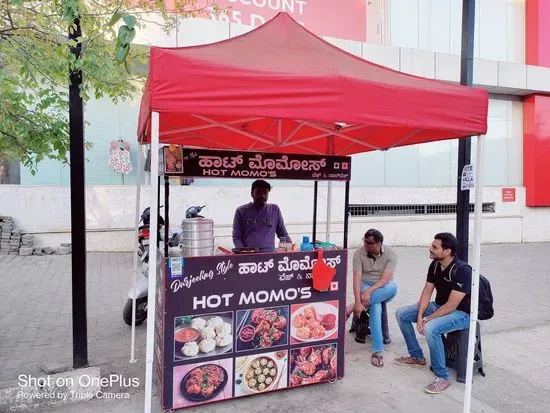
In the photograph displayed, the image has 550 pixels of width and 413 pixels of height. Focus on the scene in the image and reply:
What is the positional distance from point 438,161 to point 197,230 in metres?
10.7

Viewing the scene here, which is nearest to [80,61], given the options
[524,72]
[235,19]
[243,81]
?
[243,81]

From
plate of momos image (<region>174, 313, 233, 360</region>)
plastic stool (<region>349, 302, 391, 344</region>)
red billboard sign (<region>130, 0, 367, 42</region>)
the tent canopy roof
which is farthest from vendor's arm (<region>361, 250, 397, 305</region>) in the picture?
red billboard sign (<region>130, 0, 367, 42</region>)

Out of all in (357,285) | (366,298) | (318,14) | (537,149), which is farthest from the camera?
(537,149)

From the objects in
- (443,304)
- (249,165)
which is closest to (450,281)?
(443,304)

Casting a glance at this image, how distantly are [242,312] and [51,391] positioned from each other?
161 cm

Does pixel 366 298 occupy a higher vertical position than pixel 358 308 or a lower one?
higher

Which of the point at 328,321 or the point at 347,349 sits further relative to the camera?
the point at 347,349

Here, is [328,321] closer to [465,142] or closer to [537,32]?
[465,142]

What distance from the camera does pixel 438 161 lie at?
12.5 metres

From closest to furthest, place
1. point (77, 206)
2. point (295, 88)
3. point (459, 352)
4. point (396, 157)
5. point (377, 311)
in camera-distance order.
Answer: point (295, 88), point (77, 206), point (459, 352), point (377, 311), point (396, 157)

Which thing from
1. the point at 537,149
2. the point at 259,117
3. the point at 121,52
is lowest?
the point at 259,117

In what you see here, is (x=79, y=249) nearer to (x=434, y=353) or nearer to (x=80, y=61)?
(x=80, y=61)

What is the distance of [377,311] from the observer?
14.1 feet

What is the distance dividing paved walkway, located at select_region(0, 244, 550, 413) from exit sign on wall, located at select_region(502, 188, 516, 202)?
544 cm
